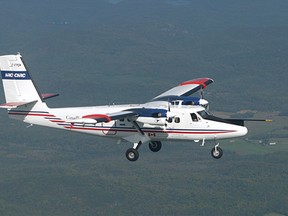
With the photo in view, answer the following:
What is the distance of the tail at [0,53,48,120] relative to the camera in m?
93.6

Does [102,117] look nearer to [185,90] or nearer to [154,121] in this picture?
[154,121]

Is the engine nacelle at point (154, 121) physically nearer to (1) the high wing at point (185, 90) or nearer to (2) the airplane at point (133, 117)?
(2) the airplane at point (133, 117)

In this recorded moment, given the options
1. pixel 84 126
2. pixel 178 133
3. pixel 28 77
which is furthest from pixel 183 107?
pixel 28 77

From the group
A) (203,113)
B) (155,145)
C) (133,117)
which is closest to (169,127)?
Result: (203,113)

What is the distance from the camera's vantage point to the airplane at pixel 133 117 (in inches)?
3514

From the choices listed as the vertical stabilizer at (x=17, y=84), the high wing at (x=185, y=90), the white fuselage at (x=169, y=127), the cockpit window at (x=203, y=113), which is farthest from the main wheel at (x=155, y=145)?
the vertical stabilizer at (x=17, y=84)

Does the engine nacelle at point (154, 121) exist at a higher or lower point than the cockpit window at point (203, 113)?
lower

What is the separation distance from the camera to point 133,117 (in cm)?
8994

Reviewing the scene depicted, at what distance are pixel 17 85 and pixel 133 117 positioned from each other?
1435 centimetres

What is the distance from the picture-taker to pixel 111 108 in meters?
92.4

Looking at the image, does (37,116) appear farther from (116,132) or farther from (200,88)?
(200,88)

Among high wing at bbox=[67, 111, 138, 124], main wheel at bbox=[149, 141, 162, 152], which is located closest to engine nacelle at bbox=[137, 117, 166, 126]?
high wing at bbox=[67, 111, 138, 124]

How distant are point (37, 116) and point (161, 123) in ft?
52.5

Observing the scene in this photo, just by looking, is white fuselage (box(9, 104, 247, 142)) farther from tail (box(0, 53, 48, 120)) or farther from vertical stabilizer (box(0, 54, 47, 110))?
vertical stabilizer (box(0, 54, 47, 110))
